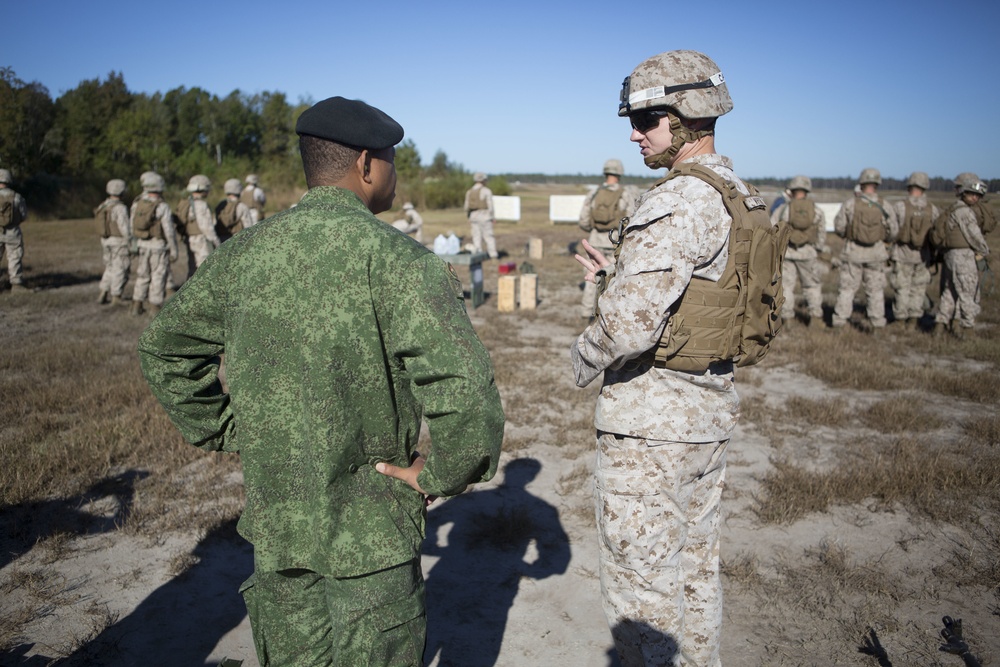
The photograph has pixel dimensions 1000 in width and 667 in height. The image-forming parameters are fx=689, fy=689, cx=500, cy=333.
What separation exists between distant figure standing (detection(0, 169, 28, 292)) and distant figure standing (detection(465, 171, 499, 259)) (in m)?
9.03

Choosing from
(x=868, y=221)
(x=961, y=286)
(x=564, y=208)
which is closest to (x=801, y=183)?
(x=868, y=221)

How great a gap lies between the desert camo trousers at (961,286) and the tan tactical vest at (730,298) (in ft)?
29.6

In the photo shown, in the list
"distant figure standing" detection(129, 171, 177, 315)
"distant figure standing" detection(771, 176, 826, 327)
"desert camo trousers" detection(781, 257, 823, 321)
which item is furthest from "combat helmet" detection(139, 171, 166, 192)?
"desert camo trousers" detection(781, 257, 823, 321)

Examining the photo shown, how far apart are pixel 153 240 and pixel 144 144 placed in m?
27.1

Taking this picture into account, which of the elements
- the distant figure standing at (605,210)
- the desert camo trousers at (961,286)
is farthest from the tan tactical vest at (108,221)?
the desert camo trousers at (961,286)

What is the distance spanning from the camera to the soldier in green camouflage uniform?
5.50ft

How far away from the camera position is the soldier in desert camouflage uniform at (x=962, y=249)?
31.5 ft

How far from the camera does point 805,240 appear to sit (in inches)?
413

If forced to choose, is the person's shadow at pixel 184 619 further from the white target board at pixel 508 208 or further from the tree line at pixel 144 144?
the white target board at pixel 508 208

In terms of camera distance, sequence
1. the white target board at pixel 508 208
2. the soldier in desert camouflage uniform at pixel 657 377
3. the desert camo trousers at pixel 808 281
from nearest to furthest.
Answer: the soldier in desert camouflage uniform at pixel 657 377, the desert camo trousers at pixel 808 281, the white target board at pixel 508 208

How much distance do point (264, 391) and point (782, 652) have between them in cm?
282

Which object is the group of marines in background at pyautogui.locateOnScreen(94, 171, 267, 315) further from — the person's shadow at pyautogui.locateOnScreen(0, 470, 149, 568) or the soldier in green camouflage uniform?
the soldier in green camouflage uniform

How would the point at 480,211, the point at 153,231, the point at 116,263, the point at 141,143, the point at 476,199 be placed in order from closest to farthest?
1. the point at 153,231
2. the point at 116,263
3. the point at 476,199
4. the point at 480,211
5. the point at 141,143

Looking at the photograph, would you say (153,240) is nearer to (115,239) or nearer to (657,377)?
(115,239)
